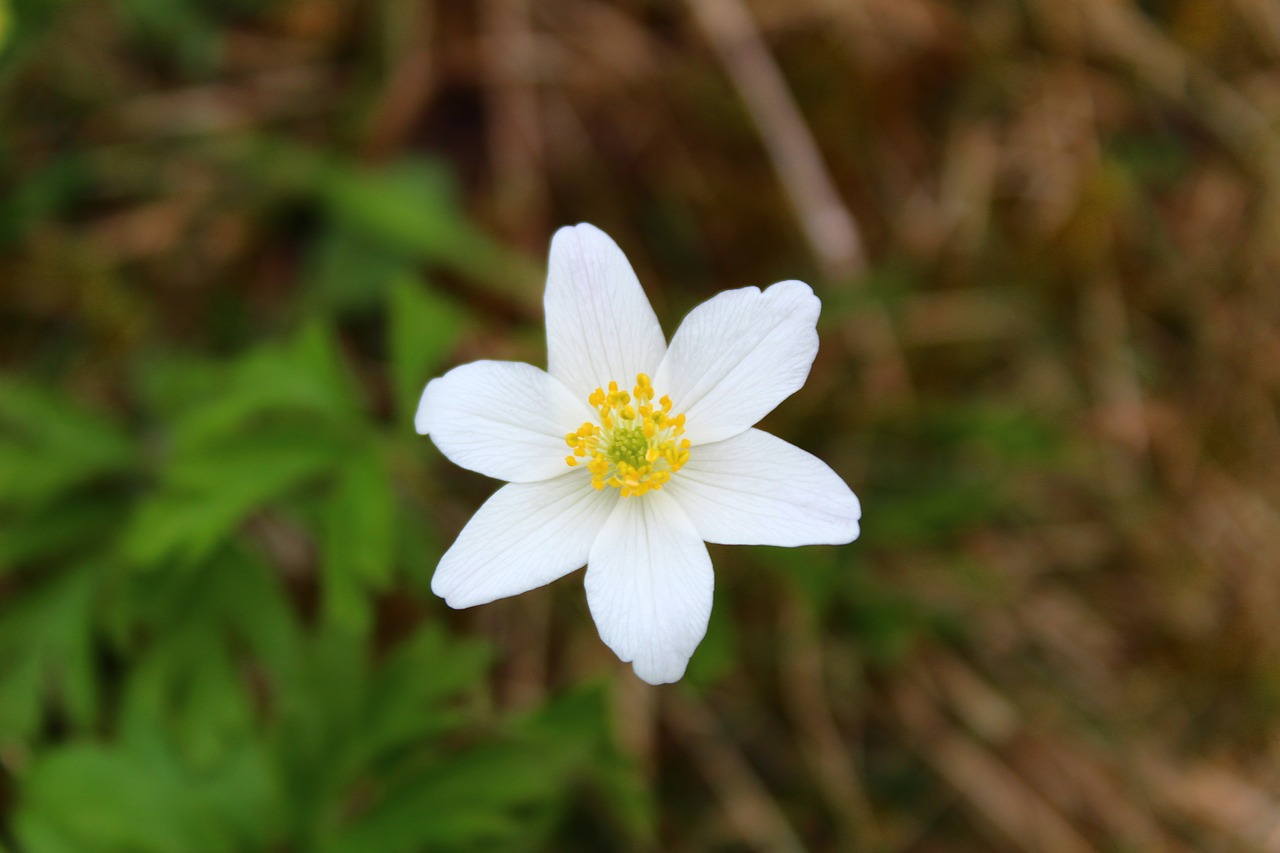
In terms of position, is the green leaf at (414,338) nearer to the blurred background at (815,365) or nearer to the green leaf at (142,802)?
the blurred background at (815,365)

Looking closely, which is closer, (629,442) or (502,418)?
(502,418)

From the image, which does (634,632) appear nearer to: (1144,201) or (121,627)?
(121,627)

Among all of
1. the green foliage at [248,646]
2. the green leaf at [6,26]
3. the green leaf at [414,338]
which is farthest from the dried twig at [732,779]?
the green leaf at [6,26]

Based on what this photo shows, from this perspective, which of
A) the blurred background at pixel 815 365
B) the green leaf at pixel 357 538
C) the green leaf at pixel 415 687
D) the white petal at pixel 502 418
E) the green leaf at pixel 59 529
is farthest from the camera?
the blurred background at pixel 815 365

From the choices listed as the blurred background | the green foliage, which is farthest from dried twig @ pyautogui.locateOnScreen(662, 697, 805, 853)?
the green foliage

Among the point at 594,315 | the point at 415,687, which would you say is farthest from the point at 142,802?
the point at 594,315

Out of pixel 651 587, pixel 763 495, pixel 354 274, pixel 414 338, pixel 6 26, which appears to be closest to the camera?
pixel 651 587

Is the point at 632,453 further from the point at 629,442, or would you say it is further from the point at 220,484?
the point at 220,484

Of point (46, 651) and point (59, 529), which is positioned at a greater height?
point (59, 529)
